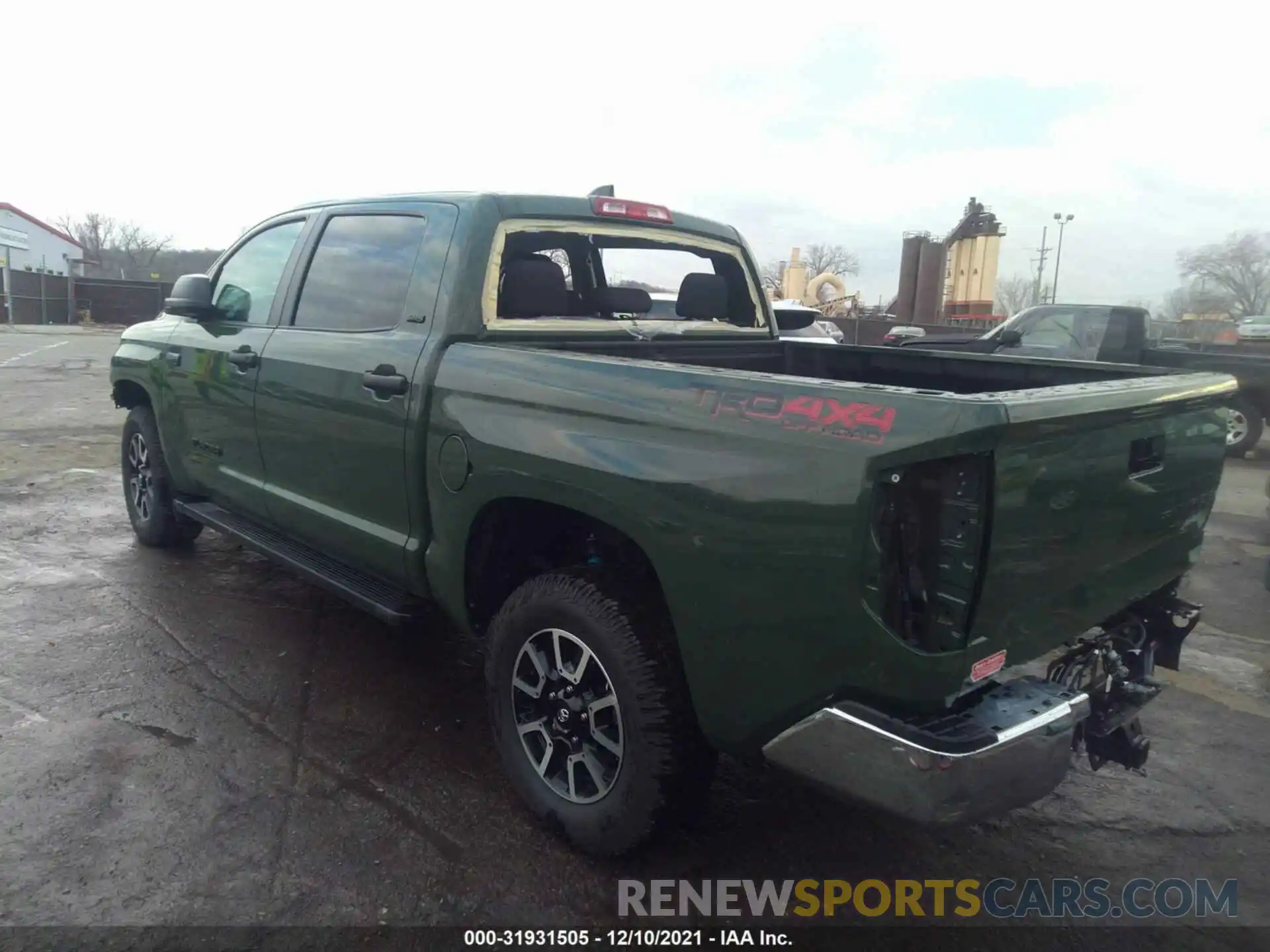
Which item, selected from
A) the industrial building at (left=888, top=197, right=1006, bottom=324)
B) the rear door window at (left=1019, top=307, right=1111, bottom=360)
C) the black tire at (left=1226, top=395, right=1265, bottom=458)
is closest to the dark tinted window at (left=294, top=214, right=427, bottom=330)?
the rear door window at (left=1019, top=307, right=1111, bottom=360)

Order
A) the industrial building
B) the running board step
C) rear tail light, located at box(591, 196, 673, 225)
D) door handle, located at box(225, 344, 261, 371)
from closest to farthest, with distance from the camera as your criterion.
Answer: the running board step → rear tail light, located at box(591, 196, 673, 225) → door handle, located at box(225, 344, 261, 371) → the industrial building

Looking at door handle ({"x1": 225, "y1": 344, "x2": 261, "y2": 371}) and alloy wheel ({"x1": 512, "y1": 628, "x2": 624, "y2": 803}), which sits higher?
door handle ({"x1": 225, "y1": 344, "x2": 261, "y2": 371})

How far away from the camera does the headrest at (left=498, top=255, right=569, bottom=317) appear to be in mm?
3422

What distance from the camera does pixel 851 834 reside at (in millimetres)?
2961

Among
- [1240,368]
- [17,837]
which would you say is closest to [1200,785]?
[17,837]

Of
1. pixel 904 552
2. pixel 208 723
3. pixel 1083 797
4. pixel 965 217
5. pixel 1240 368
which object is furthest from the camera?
pixel 965 217

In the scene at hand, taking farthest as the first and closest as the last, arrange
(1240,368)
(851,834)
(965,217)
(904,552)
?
(965,217) → (1240,368) → (851,834) → (904,552)

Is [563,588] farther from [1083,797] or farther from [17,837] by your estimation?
[1083,797]

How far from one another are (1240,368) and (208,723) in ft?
34.9

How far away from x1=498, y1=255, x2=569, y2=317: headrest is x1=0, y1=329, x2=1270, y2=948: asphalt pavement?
165 cm

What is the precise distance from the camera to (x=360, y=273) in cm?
365

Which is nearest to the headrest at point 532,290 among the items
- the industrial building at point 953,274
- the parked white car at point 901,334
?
the parked white car at point 901,334

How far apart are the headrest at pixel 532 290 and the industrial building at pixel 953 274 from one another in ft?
108

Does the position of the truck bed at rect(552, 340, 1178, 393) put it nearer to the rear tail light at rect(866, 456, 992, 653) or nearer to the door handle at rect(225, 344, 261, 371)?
the rear tail light at rect(866, 456, 992, 653)
